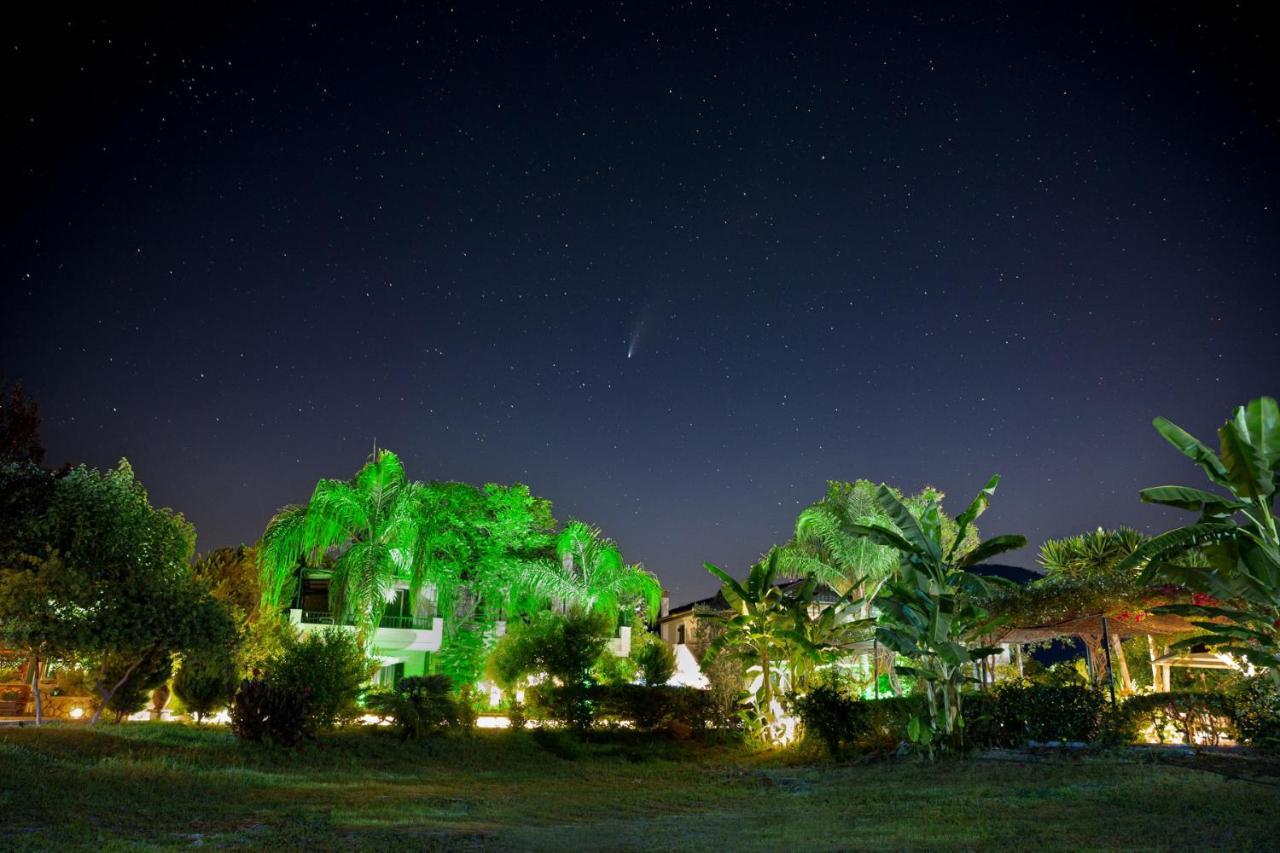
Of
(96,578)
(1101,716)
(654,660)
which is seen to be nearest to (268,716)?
(96,578)

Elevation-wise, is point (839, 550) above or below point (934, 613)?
above

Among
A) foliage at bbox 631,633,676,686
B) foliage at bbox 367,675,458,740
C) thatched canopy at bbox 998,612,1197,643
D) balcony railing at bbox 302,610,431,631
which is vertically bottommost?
foliage at bbox 367,675,458,740

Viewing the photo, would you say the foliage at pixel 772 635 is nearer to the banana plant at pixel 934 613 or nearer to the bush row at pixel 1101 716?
the bush row at pixel 1101 716

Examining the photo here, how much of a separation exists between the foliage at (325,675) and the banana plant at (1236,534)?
16.7 metres

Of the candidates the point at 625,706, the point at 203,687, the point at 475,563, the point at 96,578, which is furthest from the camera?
the point at 475,563

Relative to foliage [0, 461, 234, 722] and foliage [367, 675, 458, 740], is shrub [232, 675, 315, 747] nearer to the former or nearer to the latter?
foliage [0, 461, 234, 722]

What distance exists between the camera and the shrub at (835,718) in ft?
61.2

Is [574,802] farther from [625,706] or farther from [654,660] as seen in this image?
[654,660]

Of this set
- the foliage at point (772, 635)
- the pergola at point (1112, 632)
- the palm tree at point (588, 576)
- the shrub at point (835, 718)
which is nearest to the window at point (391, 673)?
the palm tree at point (588, 576)

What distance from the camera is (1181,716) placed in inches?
573

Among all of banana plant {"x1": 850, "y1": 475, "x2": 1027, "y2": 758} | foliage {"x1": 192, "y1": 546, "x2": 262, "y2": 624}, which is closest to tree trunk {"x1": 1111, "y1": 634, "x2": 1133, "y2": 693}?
banana plant {"x1": 850, "y1": 475, "x2": 1027, "y2": 758}

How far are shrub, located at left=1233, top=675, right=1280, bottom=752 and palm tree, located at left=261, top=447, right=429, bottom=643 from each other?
21.9m

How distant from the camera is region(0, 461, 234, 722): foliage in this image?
1786 cm

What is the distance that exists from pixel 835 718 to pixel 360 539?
1802 cm
